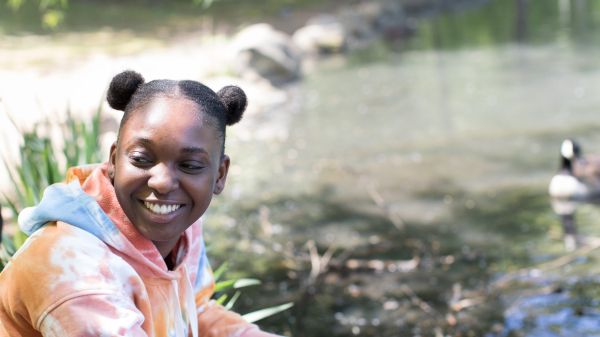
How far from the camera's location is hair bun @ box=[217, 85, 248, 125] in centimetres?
212

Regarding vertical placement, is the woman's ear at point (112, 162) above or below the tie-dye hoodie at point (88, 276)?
above

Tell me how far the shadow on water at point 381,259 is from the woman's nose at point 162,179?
248 centimetres

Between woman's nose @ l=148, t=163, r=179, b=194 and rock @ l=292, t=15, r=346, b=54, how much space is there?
13476mm

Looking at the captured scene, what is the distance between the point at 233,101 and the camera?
2.12 m

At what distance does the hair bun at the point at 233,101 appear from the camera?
2.12 m

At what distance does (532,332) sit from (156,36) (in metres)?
13.1

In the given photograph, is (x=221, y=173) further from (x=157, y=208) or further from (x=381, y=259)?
(x=381, y=259)

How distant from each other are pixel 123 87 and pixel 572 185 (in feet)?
17.0

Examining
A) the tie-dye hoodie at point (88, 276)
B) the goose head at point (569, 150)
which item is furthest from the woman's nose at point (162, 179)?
the goose head at point (569, 150)

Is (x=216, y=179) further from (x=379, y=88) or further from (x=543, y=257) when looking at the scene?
(x=379, y=88)

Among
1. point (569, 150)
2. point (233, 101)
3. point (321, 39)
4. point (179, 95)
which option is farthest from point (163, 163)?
point (321, 39)

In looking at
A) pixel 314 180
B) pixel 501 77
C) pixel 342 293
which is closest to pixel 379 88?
pixel 501 77

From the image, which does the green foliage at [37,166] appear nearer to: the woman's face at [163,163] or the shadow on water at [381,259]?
the shadow on water at [381,259]

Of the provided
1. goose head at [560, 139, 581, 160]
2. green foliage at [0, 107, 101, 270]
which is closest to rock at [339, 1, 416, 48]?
goose head at [560, 139, 581, 160]
